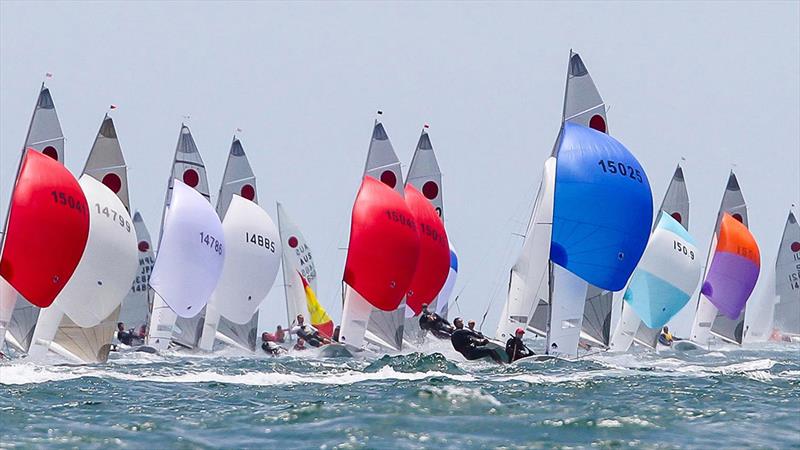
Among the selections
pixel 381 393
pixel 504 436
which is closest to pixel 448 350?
pixel 381 393

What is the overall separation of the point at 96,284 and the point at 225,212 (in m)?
13.6

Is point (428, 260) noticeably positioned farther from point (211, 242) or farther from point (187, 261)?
point (187, 261)

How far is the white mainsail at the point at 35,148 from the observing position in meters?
27.1

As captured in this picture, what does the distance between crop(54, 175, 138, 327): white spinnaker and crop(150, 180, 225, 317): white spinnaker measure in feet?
24.1

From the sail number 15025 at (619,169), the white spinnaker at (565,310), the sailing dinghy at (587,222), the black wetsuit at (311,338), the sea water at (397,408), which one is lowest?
the black wetsuit at (311,338)

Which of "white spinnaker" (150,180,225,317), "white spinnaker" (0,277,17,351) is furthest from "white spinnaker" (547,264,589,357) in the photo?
"white spinnaker" (0,277,17,351)

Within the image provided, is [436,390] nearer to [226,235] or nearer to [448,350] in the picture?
[448,350]

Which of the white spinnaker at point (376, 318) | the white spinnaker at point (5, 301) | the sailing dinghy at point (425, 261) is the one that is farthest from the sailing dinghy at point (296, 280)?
the white spinnaker at point (5, 301)

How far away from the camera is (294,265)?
4969 cm

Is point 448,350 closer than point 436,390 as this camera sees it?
No

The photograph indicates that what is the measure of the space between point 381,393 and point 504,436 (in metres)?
4.61

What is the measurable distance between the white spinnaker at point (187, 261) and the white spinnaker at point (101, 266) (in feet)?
24.1

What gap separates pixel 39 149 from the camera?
27.8 meters

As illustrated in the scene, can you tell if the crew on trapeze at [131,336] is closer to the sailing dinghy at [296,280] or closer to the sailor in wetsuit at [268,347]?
the sailor in wetsuit at [268,347]
